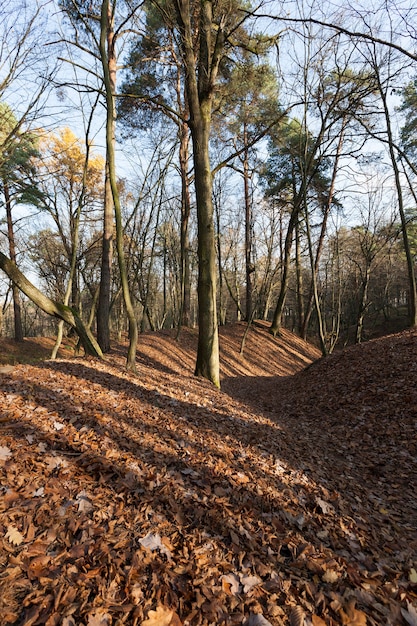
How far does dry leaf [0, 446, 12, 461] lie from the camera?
7.87 ft

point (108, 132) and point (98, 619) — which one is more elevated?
point (108, 132)

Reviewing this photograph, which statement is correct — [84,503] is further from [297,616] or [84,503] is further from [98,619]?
[297,616]

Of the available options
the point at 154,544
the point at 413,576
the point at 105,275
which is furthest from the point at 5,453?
the point at 105,275

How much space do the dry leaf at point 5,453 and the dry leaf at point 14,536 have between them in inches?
29.8

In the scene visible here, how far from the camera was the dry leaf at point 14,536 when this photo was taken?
1.71m

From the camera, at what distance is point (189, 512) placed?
235 cm

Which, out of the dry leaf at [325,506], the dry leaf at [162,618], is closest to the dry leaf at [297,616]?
the dry leaf at [162,618]

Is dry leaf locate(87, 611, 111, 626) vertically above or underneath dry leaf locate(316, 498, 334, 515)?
above

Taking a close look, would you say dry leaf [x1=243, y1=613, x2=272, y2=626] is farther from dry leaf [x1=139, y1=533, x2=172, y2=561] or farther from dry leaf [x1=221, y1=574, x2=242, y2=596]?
dry leaf [x1=139, y1=533, x2=172, y2=561]

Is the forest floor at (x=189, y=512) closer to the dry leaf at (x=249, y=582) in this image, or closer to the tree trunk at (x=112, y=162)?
the dry leaf at (x=249, y=582)

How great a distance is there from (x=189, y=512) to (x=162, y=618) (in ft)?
2.85

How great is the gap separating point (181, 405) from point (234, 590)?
131 inches

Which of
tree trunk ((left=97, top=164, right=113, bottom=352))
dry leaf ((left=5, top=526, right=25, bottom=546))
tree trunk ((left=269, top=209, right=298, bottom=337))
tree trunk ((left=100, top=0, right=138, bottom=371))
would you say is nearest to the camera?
dry leaf ((left=5, top=526, right=25, bottom=546))

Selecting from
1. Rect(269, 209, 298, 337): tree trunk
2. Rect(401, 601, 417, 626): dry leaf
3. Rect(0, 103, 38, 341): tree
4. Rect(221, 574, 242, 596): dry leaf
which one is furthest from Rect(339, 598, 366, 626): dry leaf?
Rect(269, 209, 298, 337): tree trunk
